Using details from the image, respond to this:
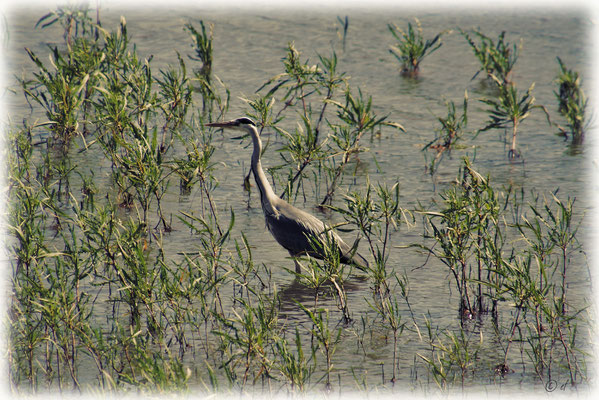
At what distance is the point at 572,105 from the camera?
1068 cm

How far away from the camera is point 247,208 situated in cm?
880

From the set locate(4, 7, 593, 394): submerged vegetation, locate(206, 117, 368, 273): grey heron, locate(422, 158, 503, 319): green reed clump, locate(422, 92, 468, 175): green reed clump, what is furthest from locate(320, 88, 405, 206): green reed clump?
locate(422, 158, 503, 319): green reed clump

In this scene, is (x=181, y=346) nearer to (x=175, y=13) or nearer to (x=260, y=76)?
(x=260, y=76)

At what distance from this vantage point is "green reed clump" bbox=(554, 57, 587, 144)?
1076 cm

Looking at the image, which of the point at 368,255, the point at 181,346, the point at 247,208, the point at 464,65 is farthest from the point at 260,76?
the point at 181,346

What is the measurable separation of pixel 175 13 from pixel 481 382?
11.9m

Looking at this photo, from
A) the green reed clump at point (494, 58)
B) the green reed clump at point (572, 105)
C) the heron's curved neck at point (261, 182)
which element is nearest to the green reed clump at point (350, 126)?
the heron's curved neck at point (261, 182)

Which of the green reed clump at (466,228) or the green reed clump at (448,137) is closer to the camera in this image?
the green reed clump at (466,228)

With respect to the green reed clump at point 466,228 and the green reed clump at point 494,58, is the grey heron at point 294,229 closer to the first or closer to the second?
the green reed clump at point 466,228

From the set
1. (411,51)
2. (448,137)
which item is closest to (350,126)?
(448,137)

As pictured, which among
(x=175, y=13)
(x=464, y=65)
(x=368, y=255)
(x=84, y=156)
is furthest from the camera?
(x=175, y=13)

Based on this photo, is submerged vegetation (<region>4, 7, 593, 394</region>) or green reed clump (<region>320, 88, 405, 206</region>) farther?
green reed clump (<region>320, 88, 405, 206</region>)

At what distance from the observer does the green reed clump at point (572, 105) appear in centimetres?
1076

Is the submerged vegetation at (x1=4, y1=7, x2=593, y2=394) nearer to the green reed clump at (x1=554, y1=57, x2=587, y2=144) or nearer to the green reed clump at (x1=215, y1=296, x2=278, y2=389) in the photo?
the green reed clump at (x1=215, y1=296, x2=278, y2=389)
